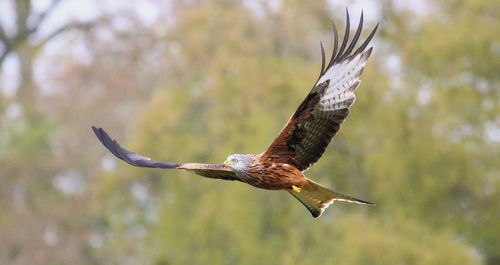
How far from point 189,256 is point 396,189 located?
5.34 m

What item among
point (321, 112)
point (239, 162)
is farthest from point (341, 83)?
point (239, 162)

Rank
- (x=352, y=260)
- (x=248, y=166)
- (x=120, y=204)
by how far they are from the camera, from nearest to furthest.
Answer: (x=248, y=166) < (x=352, y=260) < (x=120, y=204)

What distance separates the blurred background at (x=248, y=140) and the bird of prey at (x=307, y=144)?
12.0 m

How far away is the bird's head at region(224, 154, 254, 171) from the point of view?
305 inches

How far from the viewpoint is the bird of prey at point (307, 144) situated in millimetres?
7766

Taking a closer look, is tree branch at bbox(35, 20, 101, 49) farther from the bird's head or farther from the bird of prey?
the bird's head

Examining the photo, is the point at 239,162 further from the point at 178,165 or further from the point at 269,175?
the point at 178,165

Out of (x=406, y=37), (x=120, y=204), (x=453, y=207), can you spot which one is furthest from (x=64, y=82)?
(x=453, y=207)

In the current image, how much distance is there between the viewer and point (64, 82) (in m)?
33.7

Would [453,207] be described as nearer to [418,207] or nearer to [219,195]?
[418,207]

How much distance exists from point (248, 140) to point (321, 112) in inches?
632

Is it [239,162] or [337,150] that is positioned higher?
[337,150]

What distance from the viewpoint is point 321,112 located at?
802 cm

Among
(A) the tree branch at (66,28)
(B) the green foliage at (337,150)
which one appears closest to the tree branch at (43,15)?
(A) the tree branch at (66,28)
